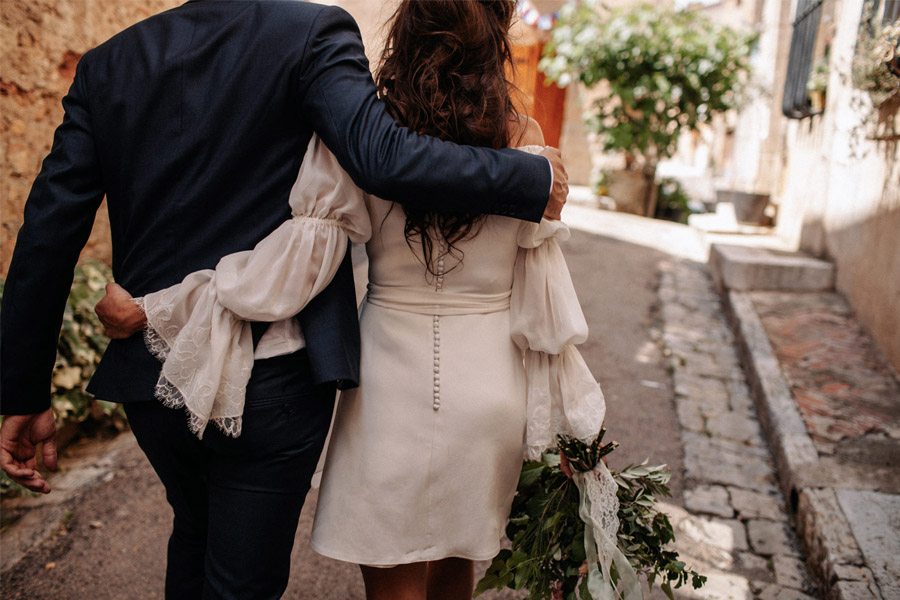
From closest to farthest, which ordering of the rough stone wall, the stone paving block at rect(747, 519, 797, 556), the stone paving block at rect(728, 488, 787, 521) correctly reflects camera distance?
1. the stone paving block at rect(747, 519, 797, 556)
2. the stone paving block at rect(728, 488, 787, 521)
3. the rough stone wall

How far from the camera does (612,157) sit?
513 inches

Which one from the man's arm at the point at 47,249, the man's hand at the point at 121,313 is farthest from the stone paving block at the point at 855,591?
the man's arm at the point at 47,249

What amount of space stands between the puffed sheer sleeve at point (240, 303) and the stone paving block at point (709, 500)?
2500mm

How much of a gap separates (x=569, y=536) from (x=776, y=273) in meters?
5.27

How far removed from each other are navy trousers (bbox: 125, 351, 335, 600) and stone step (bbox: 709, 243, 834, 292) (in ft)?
18.4

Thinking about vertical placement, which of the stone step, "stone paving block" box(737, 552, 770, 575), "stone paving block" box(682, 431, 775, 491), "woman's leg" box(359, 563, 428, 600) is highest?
"woman's leg" box(359, 563, 428, 600)

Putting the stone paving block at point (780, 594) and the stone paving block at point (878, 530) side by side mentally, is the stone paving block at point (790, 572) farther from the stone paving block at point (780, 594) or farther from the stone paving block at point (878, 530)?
the stone paving block at point (878, 530)

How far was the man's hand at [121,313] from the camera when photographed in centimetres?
141

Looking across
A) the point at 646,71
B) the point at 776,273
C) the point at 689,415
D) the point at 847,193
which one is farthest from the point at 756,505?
the point at 646,71

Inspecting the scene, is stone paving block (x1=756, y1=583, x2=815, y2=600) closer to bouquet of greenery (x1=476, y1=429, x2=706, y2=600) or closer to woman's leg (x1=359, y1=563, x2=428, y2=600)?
bouquet of greenery (x1=476, y1=429, x2=706, y2=600)

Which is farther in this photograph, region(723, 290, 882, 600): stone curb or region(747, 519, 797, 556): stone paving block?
region(747, 519, 797, 556): stone paving block

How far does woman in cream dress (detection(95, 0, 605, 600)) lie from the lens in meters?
1.41

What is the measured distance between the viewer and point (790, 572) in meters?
2.84

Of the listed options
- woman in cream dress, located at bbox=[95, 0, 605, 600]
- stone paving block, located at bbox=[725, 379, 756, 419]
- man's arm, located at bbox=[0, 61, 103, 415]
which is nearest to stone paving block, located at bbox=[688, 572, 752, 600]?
woman in cream dress, located at bbox=[95, 0, 605, 600]
